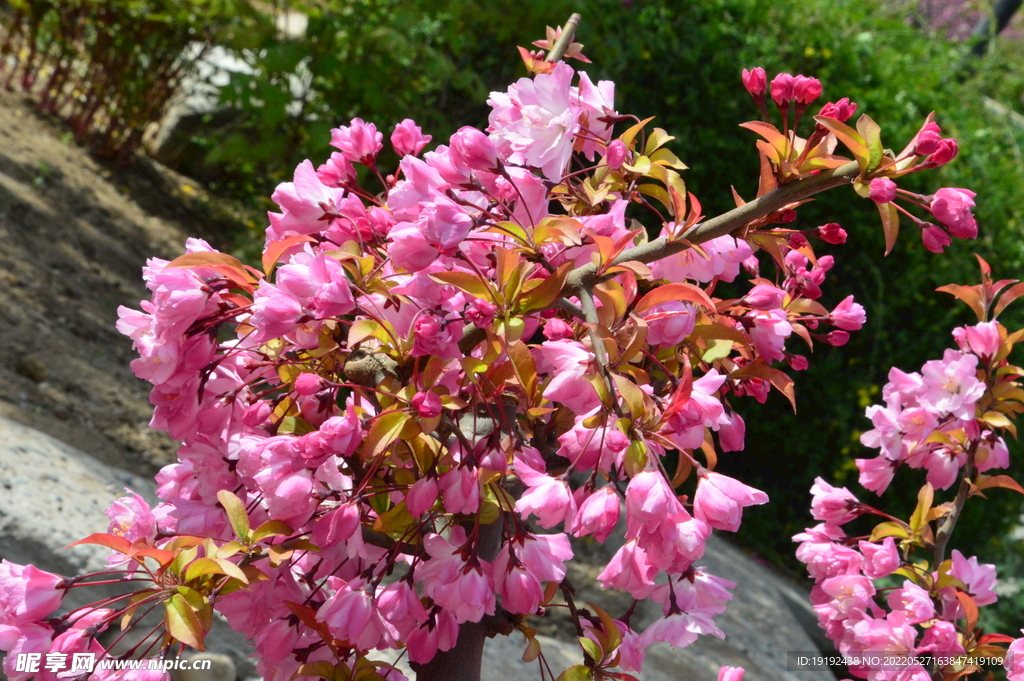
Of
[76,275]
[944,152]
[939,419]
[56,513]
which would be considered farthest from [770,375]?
[76,275]

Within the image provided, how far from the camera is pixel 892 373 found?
4.89ft

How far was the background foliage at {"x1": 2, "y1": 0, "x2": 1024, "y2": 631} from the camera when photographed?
4191mm

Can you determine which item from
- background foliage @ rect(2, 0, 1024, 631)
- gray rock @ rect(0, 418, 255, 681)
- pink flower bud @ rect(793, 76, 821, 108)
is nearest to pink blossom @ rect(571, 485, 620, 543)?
pink flower bud @ rect(793, 76, 821, 108)

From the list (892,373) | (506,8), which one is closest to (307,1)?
(506,8)

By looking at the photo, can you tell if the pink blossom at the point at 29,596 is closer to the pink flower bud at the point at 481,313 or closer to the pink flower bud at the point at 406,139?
the pink flower bud at the point at 481,313

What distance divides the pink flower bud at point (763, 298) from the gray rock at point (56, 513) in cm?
129

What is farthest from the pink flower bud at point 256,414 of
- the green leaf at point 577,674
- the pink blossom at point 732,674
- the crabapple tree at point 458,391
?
the pink blossom at point 732,674

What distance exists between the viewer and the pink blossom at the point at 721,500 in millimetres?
824

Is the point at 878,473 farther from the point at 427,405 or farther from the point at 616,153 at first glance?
the point at 427,405

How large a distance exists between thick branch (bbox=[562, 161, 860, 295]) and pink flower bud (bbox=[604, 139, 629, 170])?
135 mm

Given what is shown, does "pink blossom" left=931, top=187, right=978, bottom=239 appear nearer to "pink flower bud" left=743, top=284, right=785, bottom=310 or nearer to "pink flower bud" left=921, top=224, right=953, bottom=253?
"pink flower bud" left=921, top=224, right=953, bottom=253

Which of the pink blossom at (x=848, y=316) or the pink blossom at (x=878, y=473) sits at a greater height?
the pink blossom at (x=848, y=316)

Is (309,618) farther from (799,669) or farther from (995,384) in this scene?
(799,669)

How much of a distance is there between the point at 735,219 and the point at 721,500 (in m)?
0.32
